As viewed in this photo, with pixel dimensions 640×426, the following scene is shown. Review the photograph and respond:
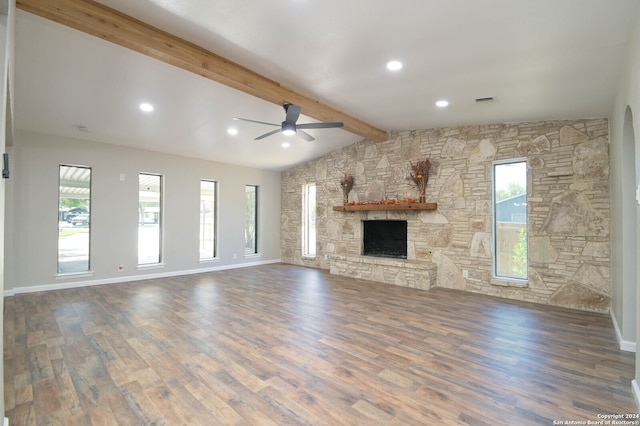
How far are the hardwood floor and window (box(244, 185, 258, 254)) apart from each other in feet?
12.3

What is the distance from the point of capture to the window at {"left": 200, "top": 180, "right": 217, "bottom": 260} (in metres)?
7.61

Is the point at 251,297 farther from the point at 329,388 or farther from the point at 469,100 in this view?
the point at 469,100

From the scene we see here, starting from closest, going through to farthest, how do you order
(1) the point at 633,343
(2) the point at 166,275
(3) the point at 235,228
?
(1) the point at 633,343
(2) the point at 166,275
(3) the point at 235,228

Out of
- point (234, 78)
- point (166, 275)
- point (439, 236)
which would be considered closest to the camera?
point (234, 78)

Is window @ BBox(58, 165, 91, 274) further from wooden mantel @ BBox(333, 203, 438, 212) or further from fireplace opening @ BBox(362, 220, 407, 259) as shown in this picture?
fireplace opening @ BBox(362, 220, 407, 259)

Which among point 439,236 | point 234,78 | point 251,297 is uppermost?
point 234,78

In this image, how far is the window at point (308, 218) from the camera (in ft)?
27.7

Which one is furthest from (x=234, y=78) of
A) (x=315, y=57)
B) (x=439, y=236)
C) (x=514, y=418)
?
(x=439, y=236)

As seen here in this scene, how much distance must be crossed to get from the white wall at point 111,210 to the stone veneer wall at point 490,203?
2.85 meters

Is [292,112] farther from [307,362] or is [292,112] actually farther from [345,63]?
[307,362]

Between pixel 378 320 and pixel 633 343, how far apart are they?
2499 mm

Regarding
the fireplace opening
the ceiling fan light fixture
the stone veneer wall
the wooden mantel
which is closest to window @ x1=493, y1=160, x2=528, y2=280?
the stone veneer wall

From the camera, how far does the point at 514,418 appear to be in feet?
6.62

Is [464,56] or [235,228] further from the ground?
[464,56]
